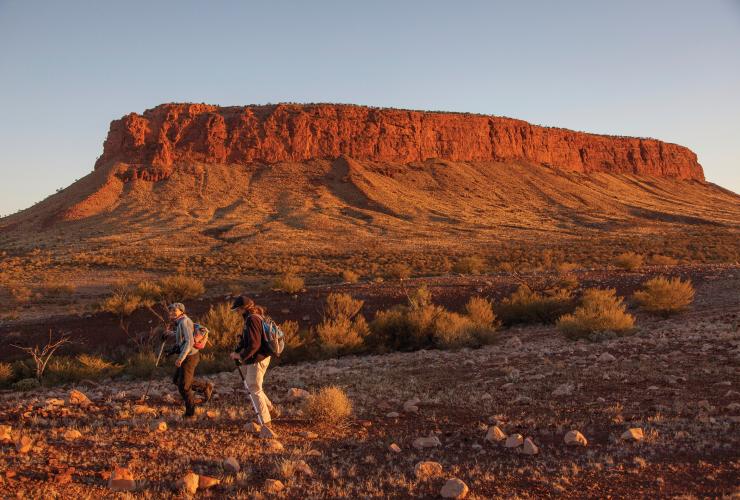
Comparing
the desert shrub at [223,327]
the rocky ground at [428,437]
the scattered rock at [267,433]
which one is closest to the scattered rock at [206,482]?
the rocky ground at [428,437]

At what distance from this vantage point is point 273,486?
453cm

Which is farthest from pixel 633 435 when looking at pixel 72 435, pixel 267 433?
pixel 72 435

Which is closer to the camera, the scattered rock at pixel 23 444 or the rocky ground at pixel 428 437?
the rocky ground at pixel 428 437

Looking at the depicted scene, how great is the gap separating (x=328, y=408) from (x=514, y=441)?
84.3 inches

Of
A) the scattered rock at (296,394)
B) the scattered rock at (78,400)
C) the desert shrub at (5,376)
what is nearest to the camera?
the scattered rock at (78,400)

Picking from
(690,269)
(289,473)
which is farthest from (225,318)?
(690,269)

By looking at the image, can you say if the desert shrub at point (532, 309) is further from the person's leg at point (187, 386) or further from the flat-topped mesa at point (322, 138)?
the flat-topped mesa at point (322, 138)

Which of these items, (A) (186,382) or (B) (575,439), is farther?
(A) (186,382)

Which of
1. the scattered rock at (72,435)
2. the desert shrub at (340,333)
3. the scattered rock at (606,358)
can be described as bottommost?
the desert shrub at (340,333)

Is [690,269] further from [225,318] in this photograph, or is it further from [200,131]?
[200,131]

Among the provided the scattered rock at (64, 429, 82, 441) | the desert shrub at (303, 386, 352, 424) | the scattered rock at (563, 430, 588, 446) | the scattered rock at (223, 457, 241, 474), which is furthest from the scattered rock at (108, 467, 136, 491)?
the scattered rock at (563, 430, 588, 446)

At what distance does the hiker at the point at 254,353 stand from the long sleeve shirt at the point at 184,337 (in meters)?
0.74

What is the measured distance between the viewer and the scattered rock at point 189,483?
4473 millimetres

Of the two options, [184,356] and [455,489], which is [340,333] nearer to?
[184,356]
